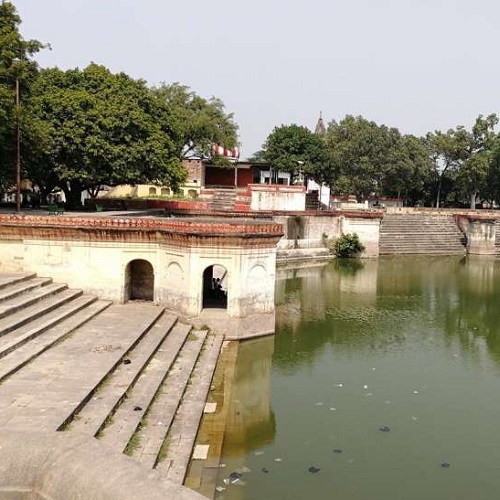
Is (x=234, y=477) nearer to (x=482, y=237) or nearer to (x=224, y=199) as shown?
(x=224, y=199)

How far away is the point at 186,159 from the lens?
167 ft

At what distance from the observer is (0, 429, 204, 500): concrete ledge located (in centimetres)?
296

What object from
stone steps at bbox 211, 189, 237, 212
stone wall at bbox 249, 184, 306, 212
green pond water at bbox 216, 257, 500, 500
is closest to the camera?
green pond water at bbox 216, 257, 500, 500

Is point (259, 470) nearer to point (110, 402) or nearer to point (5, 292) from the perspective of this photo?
point (110, 402)

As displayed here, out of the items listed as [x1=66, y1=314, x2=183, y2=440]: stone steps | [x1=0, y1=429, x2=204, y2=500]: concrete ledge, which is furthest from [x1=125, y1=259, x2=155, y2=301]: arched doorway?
[x1=0, y1=429, x2=204, y2=500]: concrete ledge

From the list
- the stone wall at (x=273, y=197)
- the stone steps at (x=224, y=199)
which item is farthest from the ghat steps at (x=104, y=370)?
the stone steps at (x=224, y=199)

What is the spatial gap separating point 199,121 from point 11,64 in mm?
29898

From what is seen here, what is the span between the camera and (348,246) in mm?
37219

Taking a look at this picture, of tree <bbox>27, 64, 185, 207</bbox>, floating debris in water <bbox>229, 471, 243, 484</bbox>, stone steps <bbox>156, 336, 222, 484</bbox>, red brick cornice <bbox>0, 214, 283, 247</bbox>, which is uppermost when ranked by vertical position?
tree <bbox>27, 64, 185, 207</bbox>

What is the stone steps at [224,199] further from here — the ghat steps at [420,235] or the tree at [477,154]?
the tree at [477,154]

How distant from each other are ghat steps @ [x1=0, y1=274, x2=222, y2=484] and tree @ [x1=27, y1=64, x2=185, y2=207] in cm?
996

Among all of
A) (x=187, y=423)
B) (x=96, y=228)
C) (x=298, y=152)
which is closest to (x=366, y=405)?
(x=187, y=423)

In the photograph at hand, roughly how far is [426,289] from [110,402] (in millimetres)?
20176

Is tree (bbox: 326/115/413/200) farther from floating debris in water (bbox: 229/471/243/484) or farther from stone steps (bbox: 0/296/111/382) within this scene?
floating debris in water (bbox: 229/471/243/484)
